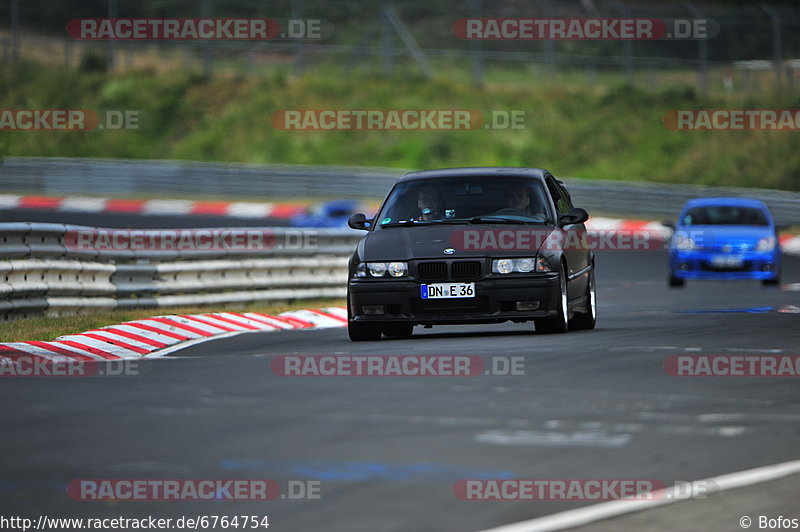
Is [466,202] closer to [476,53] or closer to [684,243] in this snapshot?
[684,243]

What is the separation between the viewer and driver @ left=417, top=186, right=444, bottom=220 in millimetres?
14453

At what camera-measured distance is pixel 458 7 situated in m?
45.9

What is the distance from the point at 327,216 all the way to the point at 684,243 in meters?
12.1

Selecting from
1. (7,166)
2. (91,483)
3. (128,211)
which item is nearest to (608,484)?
(91,483)

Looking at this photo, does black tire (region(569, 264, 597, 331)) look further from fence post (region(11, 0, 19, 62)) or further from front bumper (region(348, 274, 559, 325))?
fence post (region(11, 0, 19, 62))

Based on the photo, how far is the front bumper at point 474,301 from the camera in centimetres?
1358

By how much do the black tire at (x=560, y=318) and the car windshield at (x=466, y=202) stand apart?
722 millimetres

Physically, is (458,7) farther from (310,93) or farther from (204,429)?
(204,429)

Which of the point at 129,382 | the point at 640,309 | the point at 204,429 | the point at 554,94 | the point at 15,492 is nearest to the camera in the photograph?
the point at 15,492

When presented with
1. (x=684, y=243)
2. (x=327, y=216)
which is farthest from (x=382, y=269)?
(x=327, y=216)

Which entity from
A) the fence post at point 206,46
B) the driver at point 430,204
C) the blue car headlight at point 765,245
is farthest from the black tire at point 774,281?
the fence post at point 206,46

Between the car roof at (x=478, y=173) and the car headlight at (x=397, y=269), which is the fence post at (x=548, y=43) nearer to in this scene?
the car roof at (x=478, y=173)

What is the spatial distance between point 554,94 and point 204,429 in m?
43.6

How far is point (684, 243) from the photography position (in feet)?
78.9
